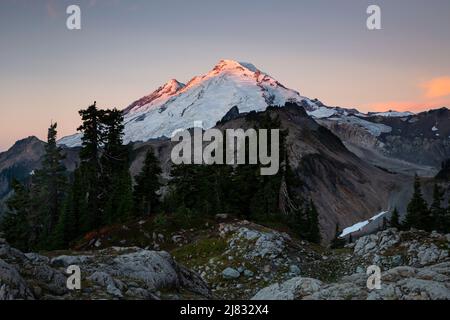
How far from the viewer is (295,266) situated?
28.0m

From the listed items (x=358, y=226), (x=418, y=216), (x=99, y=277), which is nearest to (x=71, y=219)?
(x=99, y=277)

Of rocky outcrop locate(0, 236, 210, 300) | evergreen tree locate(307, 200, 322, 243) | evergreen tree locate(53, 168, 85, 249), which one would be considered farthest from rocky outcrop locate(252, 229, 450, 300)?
evergreen tree locate(307, 200, 322, 243)

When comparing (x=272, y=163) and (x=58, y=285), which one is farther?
(x=272, y=163)

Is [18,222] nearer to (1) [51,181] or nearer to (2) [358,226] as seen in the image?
(1) [51,181]

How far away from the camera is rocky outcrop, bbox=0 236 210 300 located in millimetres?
12359

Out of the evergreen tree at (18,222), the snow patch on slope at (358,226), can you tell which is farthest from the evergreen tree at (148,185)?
the snow patch on slope at (358,226)

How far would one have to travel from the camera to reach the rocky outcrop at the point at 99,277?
40.5 ft

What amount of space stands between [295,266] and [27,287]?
61.7ft

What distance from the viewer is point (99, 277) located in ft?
50.6

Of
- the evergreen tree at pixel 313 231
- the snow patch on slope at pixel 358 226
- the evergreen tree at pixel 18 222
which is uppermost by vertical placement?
the evergreen tree at pixel 18 222

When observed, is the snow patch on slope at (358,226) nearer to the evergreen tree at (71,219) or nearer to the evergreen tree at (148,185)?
the evergreen tree at (148,185)

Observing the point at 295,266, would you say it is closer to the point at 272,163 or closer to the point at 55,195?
the point at 272,163
